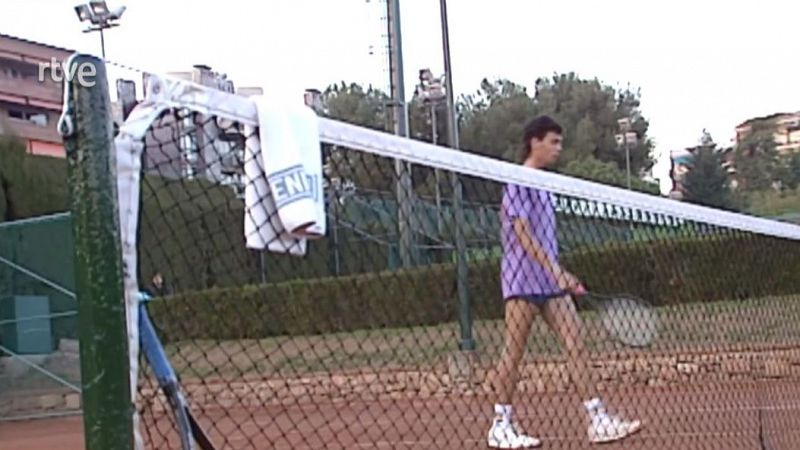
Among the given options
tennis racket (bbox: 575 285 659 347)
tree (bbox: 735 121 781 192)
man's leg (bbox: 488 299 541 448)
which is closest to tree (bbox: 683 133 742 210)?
tree (bbox: 735 121 781 192)

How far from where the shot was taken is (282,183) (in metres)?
2.02

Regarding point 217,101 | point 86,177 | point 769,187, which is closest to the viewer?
point 86,177

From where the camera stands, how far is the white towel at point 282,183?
2.00 meters

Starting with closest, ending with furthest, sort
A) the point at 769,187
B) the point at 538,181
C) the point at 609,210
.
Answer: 1. the point at 538,181
2. the point at 609,210
3. the point at 769,187

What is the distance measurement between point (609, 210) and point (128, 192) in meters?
3.06

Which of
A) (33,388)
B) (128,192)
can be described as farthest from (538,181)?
(33,388)

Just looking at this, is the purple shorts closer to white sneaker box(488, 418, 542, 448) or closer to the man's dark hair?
white sneaker box(488, 418, 542, 448)

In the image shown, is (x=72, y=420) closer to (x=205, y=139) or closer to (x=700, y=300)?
(x=700, y=300)

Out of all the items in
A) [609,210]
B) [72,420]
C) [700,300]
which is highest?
[609,210]

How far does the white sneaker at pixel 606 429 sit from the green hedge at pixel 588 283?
1.00 m

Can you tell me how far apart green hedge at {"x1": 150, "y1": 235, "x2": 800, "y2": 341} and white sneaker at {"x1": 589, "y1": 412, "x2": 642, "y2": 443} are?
1002mm

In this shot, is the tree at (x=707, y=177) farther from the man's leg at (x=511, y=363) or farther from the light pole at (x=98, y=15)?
the man's leg at (x=511, y=363)

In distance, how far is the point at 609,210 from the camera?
15.4ft

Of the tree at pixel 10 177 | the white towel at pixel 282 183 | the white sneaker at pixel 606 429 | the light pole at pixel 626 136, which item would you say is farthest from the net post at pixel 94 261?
the light pole at pixel 626 136
